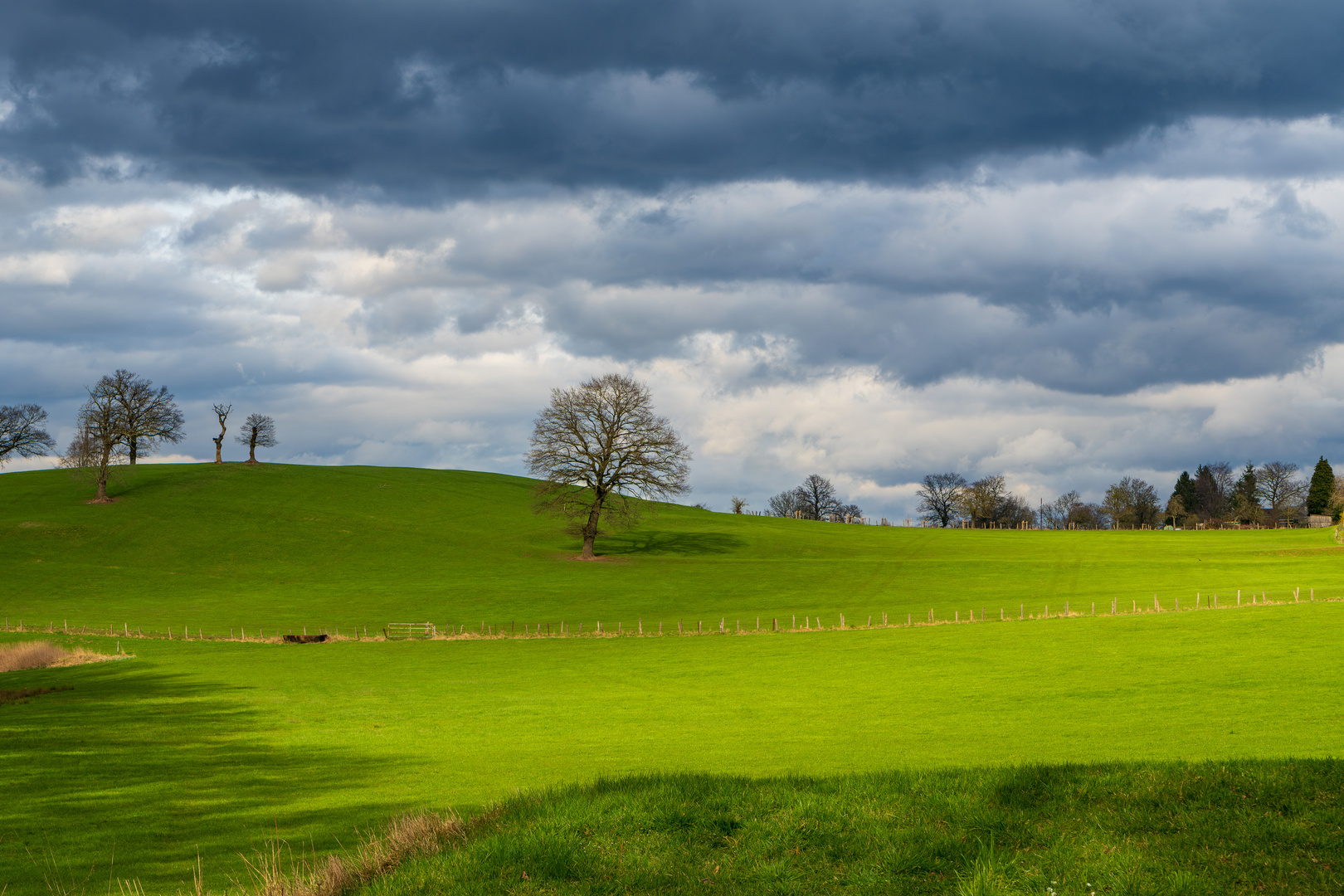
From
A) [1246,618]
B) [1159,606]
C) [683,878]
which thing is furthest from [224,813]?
[1159,606]

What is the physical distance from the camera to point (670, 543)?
87562 millimetres

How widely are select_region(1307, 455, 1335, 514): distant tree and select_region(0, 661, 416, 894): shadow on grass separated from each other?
15874 centimetres

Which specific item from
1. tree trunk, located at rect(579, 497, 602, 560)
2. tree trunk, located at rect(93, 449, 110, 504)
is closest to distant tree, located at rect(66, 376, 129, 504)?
tree trunk, located at rect(93, 449, 110, 504)

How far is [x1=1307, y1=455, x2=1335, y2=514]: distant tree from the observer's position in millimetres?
141000

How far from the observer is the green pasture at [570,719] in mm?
14453

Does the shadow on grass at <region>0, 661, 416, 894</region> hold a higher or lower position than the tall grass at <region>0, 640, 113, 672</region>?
higher

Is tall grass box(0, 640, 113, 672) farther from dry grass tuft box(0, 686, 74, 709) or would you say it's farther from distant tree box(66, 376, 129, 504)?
distant tree box(66, 376, 129, 504)

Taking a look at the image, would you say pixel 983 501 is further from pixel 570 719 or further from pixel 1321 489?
pixel 570 719

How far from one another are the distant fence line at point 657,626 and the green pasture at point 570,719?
5.37 metres

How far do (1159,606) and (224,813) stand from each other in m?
51.5

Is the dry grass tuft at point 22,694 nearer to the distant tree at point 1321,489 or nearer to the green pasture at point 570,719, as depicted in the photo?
the green pasture at point 570,719

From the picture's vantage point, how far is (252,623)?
5572 centimetres

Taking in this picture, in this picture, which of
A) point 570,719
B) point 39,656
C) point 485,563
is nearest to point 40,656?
point 39,656

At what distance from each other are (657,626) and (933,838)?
45841 millimetres
